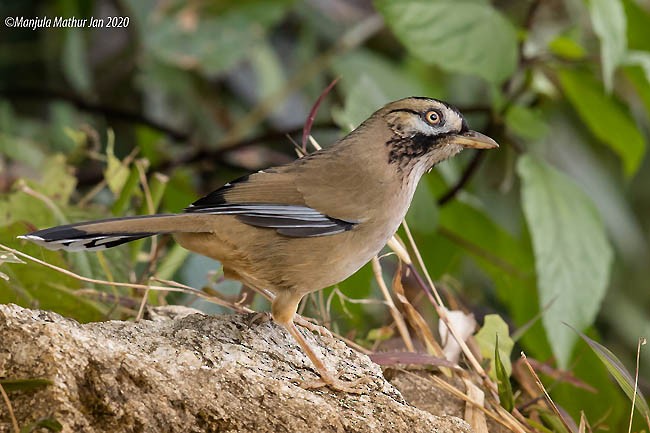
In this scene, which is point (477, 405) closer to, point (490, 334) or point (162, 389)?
point (490, 334)

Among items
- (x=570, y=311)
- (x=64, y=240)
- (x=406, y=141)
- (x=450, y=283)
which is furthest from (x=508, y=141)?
(x=64, y=240)

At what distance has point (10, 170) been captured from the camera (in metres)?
5.19

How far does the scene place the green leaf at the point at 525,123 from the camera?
12.9 ft

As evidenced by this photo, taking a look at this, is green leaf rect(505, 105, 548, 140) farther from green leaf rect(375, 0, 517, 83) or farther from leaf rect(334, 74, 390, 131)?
leaf rect(334, 74, 390, 131)

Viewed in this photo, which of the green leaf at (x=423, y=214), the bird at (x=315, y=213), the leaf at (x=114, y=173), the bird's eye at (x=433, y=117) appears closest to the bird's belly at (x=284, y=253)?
the bird at (x=315, y=213)

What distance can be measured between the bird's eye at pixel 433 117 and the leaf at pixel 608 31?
46.0 inches

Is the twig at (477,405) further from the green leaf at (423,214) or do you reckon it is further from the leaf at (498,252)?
the leaf at (498,252)

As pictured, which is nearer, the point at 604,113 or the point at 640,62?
the point at 640,62

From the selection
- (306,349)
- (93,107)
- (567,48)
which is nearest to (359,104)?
(567,48)

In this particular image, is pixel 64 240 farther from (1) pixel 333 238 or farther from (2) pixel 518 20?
(2) pixel 518 20

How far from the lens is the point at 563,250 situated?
3.70 metres

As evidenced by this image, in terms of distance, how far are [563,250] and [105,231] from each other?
203cm

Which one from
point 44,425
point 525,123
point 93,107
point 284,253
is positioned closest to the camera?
point 44,425

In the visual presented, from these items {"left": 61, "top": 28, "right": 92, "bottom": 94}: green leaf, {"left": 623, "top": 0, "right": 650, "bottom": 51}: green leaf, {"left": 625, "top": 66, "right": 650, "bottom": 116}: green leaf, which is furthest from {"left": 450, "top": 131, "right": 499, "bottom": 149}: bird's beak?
{"left": 61, "top": 28, "right": 92, "bottom": 94}: green leaf
